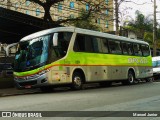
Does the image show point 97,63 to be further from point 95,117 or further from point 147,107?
point 95,117

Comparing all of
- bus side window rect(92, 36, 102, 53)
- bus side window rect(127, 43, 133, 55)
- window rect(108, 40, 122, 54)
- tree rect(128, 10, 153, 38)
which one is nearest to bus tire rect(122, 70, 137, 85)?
bus side window rect(127, 43, 133, 55)

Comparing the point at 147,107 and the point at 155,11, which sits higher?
the point at 155,11

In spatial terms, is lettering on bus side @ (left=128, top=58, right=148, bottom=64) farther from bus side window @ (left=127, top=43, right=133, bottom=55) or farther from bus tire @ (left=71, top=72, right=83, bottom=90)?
bus tire @ (left=71, top=72, right=83, bottom=90)

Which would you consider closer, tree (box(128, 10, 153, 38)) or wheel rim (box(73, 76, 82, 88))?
wheel rim (box(73, 76, 82, 88))

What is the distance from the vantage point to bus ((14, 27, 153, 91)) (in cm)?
1878

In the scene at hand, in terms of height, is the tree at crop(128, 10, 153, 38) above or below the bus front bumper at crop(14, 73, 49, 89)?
above

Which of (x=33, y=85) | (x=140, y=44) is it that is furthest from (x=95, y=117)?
(x=140, y=44)

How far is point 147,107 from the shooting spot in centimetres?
1129

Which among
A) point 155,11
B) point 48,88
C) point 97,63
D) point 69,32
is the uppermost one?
point 155,11

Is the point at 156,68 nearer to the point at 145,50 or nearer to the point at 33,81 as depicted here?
the point at 145,50

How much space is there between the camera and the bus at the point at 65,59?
18781 millimetres

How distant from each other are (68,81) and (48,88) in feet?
6.06

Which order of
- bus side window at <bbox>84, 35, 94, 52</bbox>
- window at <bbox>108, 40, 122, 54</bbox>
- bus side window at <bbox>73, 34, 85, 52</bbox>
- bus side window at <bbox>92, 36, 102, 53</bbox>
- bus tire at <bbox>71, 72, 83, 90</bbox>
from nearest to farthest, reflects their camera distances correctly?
bus tire at <bbox>71, 72, 83, 90</bbox> → bus side window at <bbox>73, 34, 85, 52</bbox> → bus side window at <bbox>84, 35, 94, 52</bbox> → bus side window at <bbox>92, 36, 102, 53</bbox> → window at <bbox>108, 40, 122, 54</bbox>

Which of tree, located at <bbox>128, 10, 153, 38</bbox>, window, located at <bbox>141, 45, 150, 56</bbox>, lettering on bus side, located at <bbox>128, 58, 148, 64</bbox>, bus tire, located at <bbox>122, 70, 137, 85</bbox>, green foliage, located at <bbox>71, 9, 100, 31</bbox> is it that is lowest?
bus tire, located at <bbox>122, 70, 137, 85</bbox>
